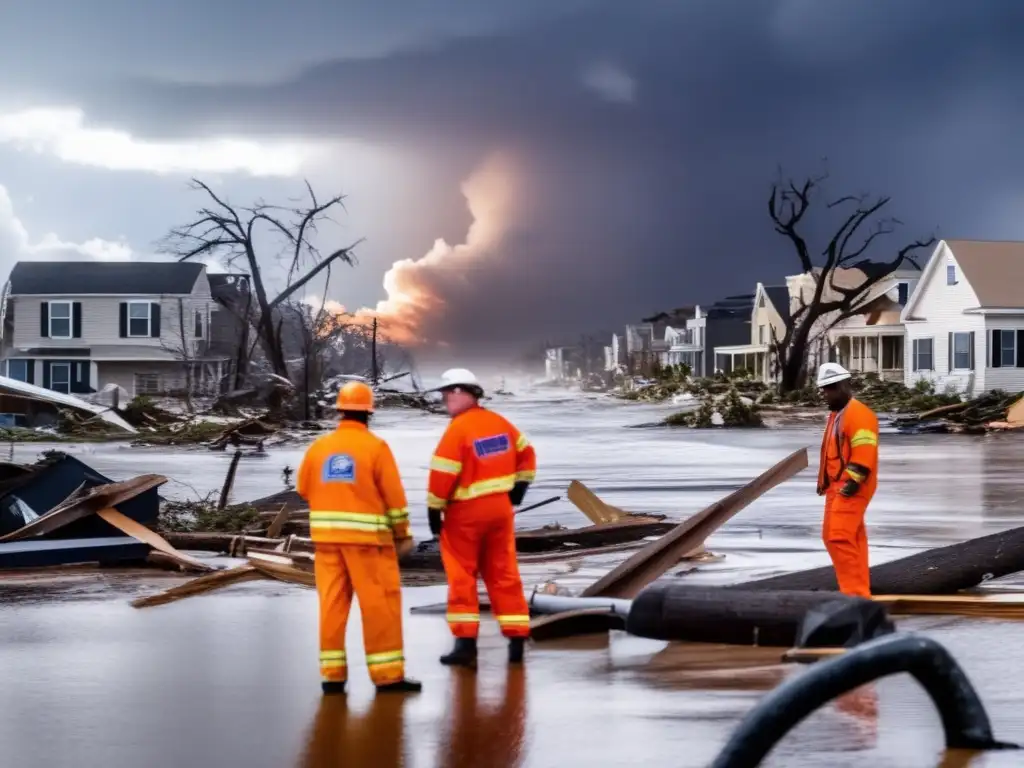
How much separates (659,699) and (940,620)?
3.12 meters

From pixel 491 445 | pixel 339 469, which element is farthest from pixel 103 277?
pixel 339 469

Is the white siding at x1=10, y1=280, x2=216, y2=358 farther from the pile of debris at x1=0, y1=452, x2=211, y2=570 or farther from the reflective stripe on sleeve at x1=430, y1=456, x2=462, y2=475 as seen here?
the reflective stripe on sleeve at x1=430, y1=456, x2=462, y2=475

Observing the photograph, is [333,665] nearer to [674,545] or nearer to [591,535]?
[674,545]

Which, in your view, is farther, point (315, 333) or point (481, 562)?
point (315, 333)

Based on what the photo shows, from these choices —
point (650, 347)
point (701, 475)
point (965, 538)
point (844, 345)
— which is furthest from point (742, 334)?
point (965, 538)

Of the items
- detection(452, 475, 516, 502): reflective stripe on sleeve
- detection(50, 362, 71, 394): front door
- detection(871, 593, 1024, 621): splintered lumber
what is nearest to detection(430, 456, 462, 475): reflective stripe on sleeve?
detection(452, 475, 516, 502): reflective stripe on sleeve

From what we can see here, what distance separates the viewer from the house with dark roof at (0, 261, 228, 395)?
58.5 m

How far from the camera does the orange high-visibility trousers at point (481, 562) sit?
7.80 m

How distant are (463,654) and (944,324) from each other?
48.3 metres

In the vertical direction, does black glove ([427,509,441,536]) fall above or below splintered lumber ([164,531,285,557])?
above

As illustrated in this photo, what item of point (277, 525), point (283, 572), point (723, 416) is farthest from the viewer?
point (723, 416)

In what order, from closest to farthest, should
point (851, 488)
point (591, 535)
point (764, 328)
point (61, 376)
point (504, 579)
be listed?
point (504, 579) < point (851, 488) < point (591, 535) < point (61, 376) < point (764, 328)

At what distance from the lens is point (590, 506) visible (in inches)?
570

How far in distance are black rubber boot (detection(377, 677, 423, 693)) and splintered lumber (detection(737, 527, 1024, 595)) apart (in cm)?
342
